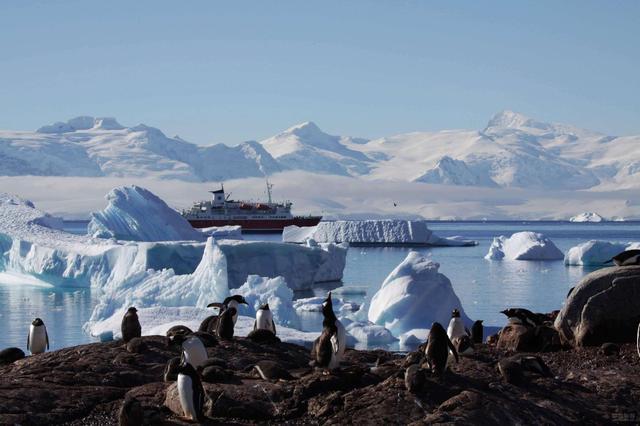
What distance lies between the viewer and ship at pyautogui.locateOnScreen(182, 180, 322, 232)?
10690 centimetres

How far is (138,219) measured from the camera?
48.3m

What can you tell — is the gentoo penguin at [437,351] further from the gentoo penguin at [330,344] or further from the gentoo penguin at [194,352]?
the gentoo penguin at [194,352]

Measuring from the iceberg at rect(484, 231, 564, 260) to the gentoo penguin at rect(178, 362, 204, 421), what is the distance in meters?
51.2

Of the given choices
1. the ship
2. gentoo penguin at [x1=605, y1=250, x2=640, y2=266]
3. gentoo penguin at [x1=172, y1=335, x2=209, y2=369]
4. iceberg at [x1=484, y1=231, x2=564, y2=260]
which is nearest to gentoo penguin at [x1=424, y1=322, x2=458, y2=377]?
gentoo penguin at [x1=172, y1=335, x2=209, y2=369]

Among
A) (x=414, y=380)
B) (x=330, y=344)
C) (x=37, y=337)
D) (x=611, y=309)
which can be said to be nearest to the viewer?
(x=414, y=380)

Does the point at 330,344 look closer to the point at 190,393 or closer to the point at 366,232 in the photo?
the point at 190,393

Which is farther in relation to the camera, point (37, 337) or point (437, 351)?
point (37, 337)

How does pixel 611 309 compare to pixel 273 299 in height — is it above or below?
above

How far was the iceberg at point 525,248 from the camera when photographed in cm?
5947

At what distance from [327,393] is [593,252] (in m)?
45.7

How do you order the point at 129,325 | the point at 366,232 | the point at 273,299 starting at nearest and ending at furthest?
the point at 129,325
the point at 273,299
the point at 366,232

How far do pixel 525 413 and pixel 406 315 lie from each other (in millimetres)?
14919

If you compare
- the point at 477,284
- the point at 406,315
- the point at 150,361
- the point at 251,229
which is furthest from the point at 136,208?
the point at 251,229

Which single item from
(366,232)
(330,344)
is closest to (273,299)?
(330,344)
